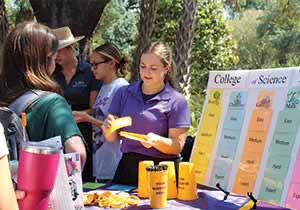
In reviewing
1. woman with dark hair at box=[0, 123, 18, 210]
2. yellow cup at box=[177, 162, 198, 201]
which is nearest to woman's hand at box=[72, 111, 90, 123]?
yellow cup at box=[177, 162, 198, 201]

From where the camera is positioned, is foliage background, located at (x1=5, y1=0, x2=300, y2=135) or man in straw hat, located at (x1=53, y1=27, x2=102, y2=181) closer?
man in straw hat, located at (x1=53, y1=27, x2=102, y2=181)

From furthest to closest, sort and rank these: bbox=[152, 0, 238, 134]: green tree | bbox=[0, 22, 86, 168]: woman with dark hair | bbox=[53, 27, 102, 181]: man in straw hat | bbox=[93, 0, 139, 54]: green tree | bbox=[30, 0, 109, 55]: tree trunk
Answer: bbox=[93, 0, 139, 54]: green tree, bbox=[152, 0, 238, 134]: green tree, bbox=[30, 0, 109, 55]: tree trunk, bbox=[53, 27, 102, 181]: man in straw hat, bbox=[0, 22, 86, 168]: woman with dark hair

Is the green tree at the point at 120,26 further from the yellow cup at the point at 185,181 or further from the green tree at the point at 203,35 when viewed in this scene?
the yellow cup at the point at 185,181

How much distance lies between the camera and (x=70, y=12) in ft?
21.5

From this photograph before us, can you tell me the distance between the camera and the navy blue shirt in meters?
3.83

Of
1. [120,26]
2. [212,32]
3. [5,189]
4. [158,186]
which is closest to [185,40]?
[158,186]

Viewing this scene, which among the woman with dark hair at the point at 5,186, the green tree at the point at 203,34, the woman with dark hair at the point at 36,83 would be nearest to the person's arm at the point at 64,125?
the woman with dark hair at the point at 36,83

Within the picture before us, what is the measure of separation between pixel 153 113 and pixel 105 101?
0.82 m

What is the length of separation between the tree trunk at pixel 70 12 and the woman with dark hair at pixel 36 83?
4.67m

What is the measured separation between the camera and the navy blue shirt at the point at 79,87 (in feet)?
12.6

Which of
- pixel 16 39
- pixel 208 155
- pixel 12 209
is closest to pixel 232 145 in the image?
pixel 208 155

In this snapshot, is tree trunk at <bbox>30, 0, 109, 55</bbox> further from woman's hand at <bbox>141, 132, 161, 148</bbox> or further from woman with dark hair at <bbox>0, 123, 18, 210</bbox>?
woman with dark hair at <bbox>0, 123, 18, 210</bbox>

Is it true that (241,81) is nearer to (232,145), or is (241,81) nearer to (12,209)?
(232,145)

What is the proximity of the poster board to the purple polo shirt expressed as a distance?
16 cm
